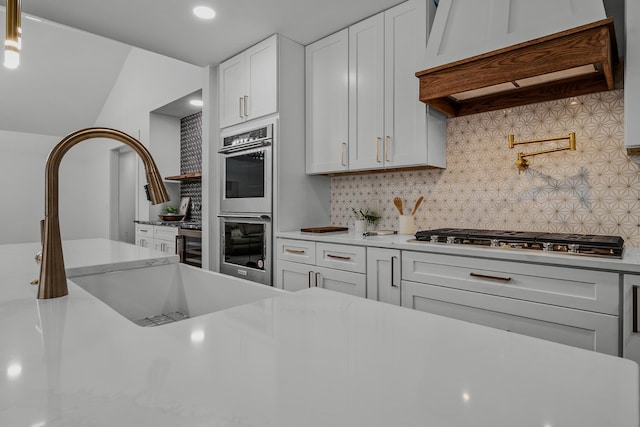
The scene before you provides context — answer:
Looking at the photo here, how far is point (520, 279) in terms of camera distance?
1.66 m

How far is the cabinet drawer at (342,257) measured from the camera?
2.30 m

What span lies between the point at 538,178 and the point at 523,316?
2.99 ft

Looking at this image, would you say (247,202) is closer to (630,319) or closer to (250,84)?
(250,84)

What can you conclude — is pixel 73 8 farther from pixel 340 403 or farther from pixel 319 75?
pixel 340 403

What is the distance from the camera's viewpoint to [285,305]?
2.67 feet

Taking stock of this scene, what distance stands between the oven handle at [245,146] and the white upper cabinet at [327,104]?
14.1 inches

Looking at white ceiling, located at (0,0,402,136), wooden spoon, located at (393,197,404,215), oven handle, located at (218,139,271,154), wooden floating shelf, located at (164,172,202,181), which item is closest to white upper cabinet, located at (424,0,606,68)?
white ceiling, located at (0,0,402,136)

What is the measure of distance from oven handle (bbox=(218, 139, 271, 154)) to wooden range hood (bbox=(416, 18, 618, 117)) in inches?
52.3

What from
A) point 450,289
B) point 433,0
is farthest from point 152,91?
point 450,289

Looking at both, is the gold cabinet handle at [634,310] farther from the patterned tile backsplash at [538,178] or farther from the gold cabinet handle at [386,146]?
the gold cabinet handle at [386,146]

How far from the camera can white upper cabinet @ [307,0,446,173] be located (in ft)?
7.82

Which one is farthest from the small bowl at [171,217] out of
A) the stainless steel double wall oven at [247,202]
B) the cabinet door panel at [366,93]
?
the cabinet door panel at [366,93]

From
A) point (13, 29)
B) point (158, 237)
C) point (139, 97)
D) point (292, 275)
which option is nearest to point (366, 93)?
point (292, 275)

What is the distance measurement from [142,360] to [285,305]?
0.33 metres
